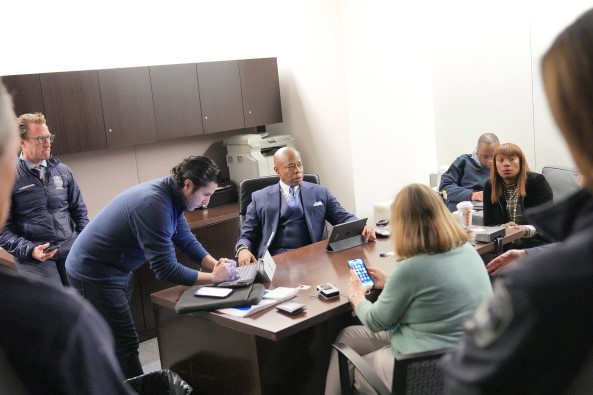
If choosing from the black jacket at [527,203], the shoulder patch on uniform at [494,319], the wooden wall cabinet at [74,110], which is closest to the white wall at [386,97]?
the black jacket at [527,203]

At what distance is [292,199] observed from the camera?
3994 mm

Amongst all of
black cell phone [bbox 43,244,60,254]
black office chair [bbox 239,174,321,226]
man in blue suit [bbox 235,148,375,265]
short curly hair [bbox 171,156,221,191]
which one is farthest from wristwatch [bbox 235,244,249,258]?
black cell phone [bbox 43,244,60,254]

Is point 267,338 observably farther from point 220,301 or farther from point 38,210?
point 38,210

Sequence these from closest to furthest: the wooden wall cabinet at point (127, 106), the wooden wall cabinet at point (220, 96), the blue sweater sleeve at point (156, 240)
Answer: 1. the blue sweater sleeve at point (156, 240)
2. the wooden wall cabinet at point (127, 106)
3. the wooden wall cabinet at point (220, 96)

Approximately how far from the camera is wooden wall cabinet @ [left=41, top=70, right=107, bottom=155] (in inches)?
173

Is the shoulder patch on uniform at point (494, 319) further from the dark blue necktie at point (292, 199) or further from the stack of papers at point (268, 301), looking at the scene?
the dark blue necktie at point (292, 199)

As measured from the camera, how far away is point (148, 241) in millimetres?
2865

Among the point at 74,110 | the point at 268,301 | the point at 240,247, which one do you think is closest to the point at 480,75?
the point at 240,247

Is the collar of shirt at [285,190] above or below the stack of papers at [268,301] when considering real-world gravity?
above

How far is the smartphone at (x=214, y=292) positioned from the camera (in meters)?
2.71

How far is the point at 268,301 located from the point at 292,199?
4.59 ft

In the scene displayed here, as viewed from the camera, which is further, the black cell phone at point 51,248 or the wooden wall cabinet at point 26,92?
the wooden wall cabinet at point 26,92

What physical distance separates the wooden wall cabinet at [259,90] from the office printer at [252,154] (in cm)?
17

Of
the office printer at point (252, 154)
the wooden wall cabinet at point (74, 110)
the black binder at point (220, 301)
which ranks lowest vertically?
the black binder at point (220, 301)
